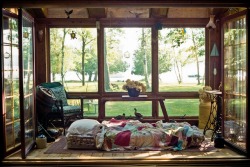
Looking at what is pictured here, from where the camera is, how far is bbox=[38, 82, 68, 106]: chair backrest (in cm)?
702

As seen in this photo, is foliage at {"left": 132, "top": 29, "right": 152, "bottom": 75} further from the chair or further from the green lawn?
the chair

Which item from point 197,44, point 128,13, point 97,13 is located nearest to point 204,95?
point 197,44

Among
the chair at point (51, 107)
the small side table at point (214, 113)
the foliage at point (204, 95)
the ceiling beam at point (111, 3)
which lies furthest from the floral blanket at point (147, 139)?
the ceiling beam at point (111, 3)

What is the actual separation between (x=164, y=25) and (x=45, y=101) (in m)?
3.20

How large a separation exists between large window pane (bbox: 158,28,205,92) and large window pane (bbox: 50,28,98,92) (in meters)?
1.56

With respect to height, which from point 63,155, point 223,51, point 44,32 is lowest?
point 63,155

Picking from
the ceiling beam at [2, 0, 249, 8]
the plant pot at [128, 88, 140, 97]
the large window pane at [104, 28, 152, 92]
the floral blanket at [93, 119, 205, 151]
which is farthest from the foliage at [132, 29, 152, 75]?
the ceiling beam at [2, 0, 249, 8]

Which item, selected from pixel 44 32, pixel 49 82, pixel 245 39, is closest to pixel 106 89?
pixel 49 82

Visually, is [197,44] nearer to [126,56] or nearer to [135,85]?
[126,56]

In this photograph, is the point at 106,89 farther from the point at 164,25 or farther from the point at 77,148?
the point at 77,148

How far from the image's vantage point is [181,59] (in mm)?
7922

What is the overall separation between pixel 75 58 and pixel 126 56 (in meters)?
1.18

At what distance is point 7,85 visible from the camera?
16.6 ft

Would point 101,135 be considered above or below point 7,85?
below
